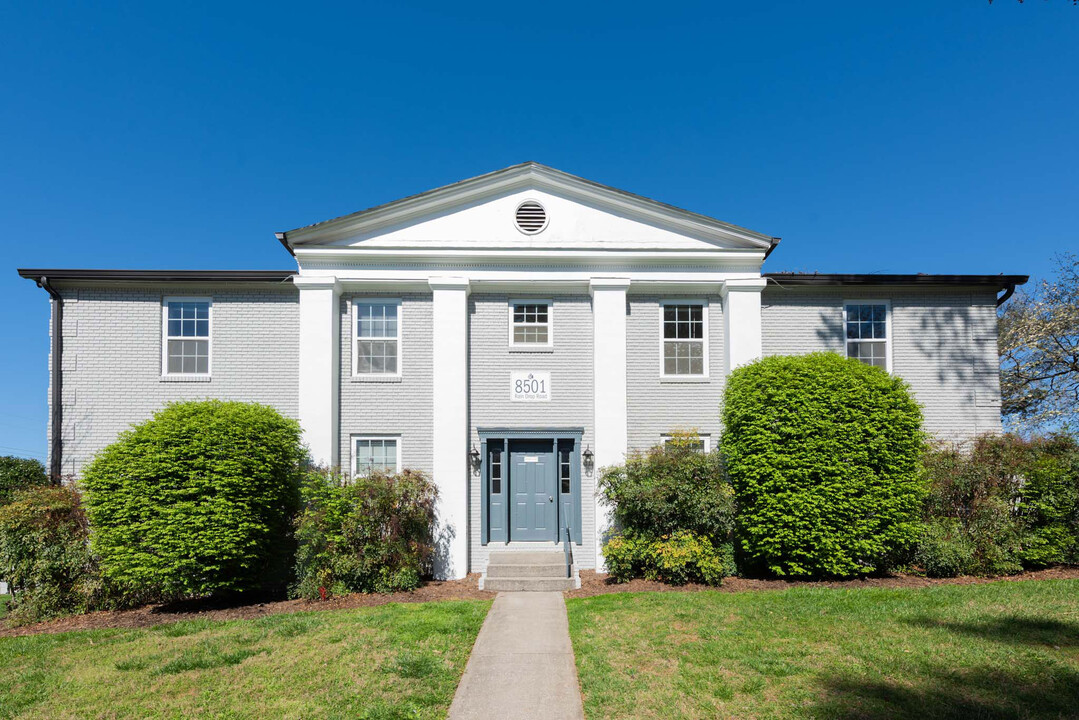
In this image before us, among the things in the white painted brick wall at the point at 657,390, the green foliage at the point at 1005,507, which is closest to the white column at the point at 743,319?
the white painted brick wall at the point at 657,390

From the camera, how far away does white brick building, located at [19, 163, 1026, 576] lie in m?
12.4

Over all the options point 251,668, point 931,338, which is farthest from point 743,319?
point 251,668

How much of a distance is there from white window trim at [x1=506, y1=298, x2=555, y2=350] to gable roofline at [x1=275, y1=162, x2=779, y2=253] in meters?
2.34

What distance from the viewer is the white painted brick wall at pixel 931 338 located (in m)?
13.1

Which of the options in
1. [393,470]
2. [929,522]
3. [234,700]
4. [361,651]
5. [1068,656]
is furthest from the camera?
[393,470]

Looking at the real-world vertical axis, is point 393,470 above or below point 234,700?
above

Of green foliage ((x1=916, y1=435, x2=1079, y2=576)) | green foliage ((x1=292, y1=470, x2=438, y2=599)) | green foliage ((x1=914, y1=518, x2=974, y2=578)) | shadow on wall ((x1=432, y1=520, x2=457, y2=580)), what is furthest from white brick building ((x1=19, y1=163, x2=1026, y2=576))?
green foliage ((x1=914, y1=518, x2=974, y2=578))

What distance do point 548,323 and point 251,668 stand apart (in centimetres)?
816

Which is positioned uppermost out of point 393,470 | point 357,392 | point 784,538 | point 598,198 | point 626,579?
point 598,198

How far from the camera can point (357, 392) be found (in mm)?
12555

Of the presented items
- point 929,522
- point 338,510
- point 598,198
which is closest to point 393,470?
point 338,510

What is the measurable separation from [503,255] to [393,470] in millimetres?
4861

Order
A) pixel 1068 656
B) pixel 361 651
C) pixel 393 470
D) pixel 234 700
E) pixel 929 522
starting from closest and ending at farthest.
A: pixel 234 700 < pixel 1068 656 < pixel 361 651 < pixel 929 522 < pixel 393 470

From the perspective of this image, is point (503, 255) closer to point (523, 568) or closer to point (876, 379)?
point (523, 568)
